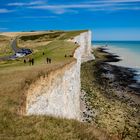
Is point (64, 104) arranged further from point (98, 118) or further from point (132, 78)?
point (132, 78)

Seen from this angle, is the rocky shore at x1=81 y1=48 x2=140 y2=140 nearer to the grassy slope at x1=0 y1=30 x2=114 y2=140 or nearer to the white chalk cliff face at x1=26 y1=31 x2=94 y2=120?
the white chalk cliff face at x1=26 y1=31 x2=94 y2=120

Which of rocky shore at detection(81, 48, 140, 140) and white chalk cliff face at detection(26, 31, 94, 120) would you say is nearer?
white chalk cliff face at detection(26, 31, 94, 120)

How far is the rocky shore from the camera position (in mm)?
34688

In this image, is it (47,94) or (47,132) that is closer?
(47,132)

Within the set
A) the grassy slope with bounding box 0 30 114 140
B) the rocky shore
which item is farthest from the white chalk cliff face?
the rocky shore

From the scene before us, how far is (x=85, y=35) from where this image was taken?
115 meters

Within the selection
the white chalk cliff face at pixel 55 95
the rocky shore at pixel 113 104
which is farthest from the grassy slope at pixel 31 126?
the rocky shore at pixel 113 104

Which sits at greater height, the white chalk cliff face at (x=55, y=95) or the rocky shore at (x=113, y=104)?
the white chalk cliff face at (x=55, y=95)

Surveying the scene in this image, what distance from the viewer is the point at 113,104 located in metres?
44.7

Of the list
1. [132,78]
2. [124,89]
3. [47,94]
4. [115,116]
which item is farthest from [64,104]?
[132,78]

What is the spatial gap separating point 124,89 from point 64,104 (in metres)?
27.2

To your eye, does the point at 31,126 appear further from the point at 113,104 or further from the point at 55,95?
the point at 113,104

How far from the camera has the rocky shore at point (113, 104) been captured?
34688mm

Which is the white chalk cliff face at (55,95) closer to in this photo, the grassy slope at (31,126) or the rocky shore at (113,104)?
the grassy slope at (31,126)
